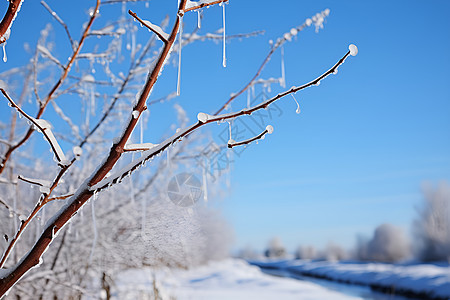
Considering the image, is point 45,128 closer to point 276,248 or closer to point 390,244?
point 390,244

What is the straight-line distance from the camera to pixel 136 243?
281 centimetres

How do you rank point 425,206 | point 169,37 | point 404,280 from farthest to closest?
point 425,206, point 404,280, point 169,37

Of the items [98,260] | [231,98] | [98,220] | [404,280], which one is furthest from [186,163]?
[404,280]

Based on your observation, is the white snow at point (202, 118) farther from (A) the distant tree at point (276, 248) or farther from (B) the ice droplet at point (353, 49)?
(A) the distant tree at point (276, 248)

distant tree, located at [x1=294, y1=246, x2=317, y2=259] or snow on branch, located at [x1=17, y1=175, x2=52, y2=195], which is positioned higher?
snow on branch, located at [x1=17, y1=175, x2=52, y2=195]

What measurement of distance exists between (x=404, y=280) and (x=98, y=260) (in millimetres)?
13009

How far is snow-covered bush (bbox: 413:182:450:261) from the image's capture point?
2050 centimetres

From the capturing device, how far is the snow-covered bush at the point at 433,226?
2050 cm

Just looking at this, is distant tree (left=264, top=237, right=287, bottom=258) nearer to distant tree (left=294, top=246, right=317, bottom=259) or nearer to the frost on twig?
distant tree (left=294, top=246, right=317, bottom=259)

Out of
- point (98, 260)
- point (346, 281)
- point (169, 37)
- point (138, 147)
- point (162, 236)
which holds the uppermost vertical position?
point (169, 37)

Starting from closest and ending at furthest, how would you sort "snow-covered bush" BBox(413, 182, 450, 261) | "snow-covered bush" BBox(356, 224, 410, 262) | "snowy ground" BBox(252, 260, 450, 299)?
"snowy ground" BBox(252, 260, 450, 299), "snow-covered bush" BBox(413, 182, 450, 261), "snow-covered bush" BBox(356, 224, 410, 262)

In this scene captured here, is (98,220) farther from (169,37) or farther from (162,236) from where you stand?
(169,37)

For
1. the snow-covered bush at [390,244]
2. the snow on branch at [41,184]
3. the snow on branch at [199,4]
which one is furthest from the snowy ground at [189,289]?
the snow-covered bush at [390,244]

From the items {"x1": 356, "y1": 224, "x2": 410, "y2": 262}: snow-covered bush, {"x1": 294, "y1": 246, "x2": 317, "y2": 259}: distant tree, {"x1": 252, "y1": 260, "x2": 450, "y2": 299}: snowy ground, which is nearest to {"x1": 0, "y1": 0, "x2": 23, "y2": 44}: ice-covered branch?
{"x1": 252, "y1": 260, "x2": 450, "y2": 299}: snowy ground
